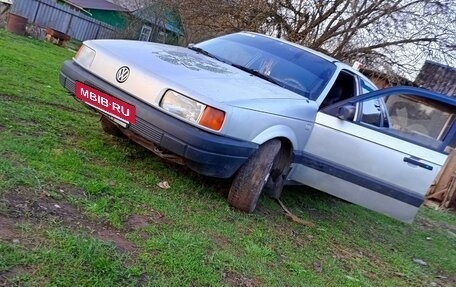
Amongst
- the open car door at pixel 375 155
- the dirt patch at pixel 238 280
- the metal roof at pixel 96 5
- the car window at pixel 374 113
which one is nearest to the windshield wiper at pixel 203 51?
the open car door at pixel 375 155

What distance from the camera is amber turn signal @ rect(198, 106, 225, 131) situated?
10.6ft

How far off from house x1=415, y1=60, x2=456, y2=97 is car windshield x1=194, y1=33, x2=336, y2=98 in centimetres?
1384

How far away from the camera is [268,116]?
3590 millimetres

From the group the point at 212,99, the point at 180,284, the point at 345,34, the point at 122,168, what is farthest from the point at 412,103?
the point at 345,34

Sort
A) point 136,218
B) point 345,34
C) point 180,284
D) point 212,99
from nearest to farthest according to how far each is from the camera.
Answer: point 180,284
point 136,218
point 212,99
point 345,34

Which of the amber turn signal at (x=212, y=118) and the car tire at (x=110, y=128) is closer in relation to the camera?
the amber turn signal at (x=212, y=118)

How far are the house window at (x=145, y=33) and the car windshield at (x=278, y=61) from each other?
1955 centimetres

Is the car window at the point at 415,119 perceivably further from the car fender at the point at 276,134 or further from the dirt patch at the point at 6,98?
the dirt patch at the point at 6,98

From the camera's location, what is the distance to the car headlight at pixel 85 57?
3799 mm

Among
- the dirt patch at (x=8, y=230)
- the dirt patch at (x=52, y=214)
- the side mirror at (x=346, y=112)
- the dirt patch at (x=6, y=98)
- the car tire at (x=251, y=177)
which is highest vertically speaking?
the side mirror at (x=346, y=112)

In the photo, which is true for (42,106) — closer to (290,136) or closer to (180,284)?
(290,136)

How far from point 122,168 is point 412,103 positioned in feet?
9.77

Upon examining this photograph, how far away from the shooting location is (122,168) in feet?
12.6

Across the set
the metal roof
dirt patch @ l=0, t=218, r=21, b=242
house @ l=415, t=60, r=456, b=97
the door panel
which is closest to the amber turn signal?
the door panel
